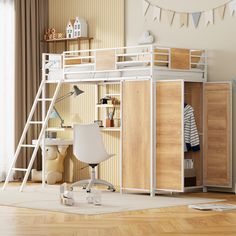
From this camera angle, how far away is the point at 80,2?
9.98m

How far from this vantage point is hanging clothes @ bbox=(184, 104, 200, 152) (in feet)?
27.7

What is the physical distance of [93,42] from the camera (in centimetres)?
981

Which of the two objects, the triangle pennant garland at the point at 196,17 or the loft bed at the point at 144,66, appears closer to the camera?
the loft bed at the point at 144,66

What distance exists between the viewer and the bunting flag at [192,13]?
28.1ft

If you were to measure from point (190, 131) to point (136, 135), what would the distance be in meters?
0.68

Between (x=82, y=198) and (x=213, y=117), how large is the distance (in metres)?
1.95

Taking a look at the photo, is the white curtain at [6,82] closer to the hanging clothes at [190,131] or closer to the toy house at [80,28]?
the toy house at [80,28]

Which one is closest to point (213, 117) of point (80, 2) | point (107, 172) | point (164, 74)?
point (164, 74)

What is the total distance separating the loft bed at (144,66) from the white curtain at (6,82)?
115 cm

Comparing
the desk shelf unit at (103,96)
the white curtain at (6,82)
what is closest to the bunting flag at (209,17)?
the desk shelf unit at (103,96)

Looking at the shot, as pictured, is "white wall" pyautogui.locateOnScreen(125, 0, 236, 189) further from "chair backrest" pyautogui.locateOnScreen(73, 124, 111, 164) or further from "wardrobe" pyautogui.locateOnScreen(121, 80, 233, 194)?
"chair backrest" pyautogui.locateOnScreen(73, 124, 111, 164)

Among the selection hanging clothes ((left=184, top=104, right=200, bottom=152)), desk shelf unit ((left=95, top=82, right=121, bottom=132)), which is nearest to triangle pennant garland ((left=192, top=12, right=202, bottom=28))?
hanging clothes ((left=184, top=104, right=200, bottom=152))

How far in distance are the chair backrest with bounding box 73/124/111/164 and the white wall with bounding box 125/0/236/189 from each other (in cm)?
159

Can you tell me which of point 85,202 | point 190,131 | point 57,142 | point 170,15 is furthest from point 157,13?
point 85,202
